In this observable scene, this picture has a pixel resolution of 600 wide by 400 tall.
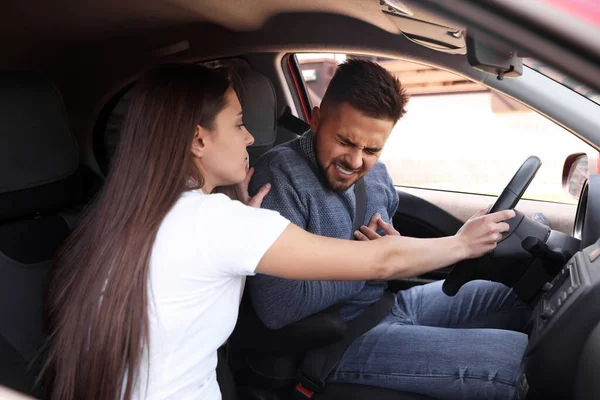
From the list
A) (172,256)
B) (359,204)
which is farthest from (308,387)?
(172,256)

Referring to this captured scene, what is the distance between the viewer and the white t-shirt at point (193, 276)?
1205 mm

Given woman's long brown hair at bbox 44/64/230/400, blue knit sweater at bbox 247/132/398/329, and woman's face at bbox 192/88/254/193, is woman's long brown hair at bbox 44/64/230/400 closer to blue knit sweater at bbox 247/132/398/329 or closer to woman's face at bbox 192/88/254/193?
woman's face at bbox 192/88/254/193

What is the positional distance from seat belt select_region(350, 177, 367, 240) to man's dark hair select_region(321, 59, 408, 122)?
223 mm

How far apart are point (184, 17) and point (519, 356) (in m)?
1.35

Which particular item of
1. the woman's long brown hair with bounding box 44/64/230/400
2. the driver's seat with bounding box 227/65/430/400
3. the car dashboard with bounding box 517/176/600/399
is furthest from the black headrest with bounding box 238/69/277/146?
the car dashboard with bounding box 517/176/600/399

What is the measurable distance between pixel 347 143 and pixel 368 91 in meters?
0.15

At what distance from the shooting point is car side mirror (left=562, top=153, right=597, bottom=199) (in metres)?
1.96

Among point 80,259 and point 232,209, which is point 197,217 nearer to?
point 232,209

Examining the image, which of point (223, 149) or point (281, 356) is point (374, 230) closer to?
point (281, 356)

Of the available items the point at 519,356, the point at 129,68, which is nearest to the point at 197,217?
the point at 519,356

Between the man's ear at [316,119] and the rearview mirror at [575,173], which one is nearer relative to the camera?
the man's ear at [316,119]

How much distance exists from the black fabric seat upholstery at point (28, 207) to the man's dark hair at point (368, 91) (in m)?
0.75

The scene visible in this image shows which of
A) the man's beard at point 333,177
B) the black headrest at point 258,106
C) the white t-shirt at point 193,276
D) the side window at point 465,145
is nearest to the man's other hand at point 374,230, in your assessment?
the man's beard at point 333,177

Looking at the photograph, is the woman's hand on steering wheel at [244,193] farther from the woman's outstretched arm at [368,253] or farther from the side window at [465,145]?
the side window at [465,145]
